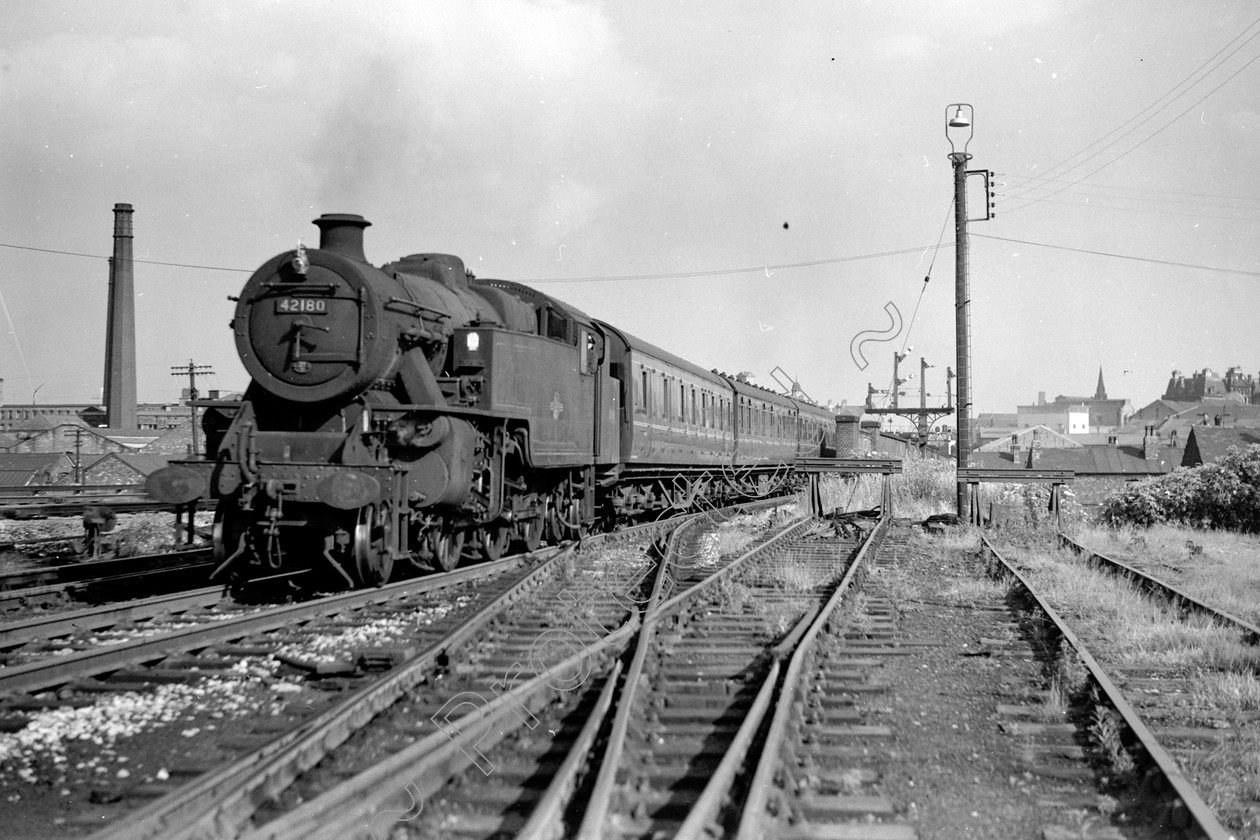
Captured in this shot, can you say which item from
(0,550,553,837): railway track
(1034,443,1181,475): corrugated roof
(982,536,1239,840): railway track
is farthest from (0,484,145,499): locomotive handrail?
(1034,443,1181,475): corrugated roof

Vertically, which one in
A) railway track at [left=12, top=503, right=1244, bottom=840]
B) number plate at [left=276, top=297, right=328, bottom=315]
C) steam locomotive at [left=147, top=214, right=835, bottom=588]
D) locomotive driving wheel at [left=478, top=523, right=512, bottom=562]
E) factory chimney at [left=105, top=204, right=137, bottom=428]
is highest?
factory chimney at [left=105, top=204, right=137, bottom=428]

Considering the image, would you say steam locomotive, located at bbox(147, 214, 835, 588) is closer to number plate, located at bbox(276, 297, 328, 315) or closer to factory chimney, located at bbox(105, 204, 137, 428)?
number plate, located at bbox(276, 297, 328, 315)

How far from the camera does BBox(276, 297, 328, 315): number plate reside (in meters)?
8.90

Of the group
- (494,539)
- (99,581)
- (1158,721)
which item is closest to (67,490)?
(99,581)

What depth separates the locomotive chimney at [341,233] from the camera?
9422mm

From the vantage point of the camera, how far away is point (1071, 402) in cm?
17050

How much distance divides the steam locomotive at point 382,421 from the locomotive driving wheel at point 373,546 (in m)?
0.02

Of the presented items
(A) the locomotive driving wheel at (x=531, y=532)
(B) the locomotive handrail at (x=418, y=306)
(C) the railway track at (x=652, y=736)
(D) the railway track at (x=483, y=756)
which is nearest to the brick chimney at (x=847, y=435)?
(A) the locomotive driving wheel at (x=531, y=532)

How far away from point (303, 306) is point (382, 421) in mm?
1237

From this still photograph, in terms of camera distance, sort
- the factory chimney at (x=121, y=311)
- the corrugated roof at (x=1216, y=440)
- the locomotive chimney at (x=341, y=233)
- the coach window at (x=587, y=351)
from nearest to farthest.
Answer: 1. the locomotive chimney at (x=341, y=233)
2. the coach window at (x=587, y=351)
3. the corrugated roof at (x=1216, y=440)
4. the factory chimney at (x=121, y=311)

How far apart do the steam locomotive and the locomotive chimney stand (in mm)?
14

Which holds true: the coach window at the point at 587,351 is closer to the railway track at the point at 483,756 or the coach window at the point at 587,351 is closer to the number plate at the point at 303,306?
the number plate at the point at 303,306

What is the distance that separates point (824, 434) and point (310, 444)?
2889cm

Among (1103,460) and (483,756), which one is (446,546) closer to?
(483,756)
